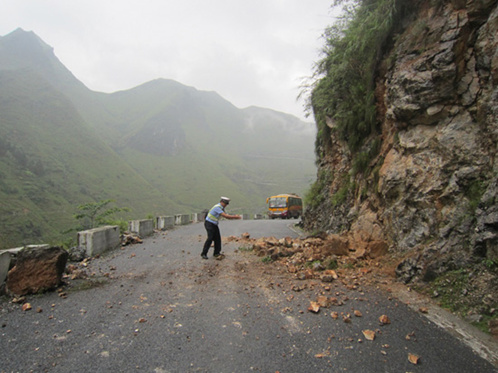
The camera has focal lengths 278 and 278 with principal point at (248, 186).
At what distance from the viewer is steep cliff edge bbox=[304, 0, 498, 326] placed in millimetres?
4480

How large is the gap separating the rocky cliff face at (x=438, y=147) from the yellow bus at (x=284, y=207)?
22.6m

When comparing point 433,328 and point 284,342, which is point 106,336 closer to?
point 284,342

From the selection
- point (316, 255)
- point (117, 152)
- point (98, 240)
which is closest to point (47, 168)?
point (117, 152)

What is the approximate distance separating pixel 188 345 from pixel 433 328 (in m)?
3.10

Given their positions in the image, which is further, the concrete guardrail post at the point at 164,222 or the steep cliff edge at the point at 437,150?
the concrete guardrail post at the point at 164,222

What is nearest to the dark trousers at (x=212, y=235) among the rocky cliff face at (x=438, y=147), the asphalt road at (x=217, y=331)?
the asphalt road at (x=217, y=331)

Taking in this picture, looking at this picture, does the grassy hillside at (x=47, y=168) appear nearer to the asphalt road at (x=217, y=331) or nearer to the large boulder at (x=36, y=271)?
the large boulder at (x=36, y=271)

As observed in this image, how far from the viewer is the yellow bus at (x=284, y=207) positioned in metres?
30.5

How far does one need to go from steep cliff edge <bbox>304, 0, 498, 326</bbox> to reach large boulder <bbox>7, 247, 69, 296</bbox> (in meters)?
6.33

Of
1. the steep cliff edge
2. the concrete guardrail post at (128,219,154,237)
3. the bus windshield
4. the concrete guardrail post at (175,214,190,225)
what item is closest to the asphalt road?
the steep cliff edge

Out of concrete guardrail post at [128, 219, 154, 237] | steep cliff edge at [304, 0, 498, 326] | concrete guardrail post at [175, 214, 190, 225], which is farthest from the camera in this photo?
concrete guardrail post at [175, 214, 190, 225]

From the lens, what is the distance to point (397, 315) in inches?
155

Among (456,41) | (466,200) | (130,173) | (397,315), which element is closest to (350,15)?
(456,41)

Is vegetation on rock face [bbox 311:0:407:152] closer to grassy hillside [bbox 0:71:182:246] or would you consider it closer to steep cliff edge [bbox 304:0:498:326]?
steep cliff edge [bbox 304:0:498:326]
